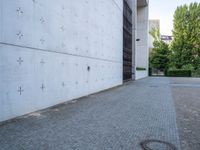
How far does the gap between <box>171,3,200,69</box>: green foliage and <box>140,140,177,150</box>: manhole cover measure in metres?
35.1

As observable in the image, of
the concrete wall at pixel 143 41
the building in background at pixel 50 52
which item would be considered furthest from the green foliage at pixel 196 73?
the building in background at pixel 50 52

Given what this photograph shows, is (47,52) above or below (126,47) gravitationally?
below

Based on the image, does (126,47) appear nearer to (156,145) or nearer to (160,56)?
(156,145)

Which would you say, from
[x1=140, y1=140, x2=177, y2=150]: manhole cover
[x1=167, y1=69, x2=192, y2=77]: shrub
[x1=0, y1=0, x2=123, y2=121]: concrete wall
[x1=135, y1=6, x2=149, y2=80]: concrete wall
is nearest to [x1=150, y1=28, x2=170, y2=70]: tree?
[x1=167, y1=69, x2=192, y2=77]: shrub

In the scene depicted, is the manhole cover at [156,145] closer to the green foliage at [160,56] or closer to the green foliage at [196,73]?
the green foliage at [196,73]

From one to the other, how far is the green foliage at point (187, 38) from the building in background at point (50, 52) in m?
27.9

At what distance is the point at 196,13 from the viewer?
121 ft

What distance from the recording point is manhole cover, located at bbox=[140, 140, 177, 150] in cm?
331

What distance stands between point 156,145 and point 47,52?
Result: 12.8 feet

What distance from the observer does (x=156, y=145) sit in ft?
11.2

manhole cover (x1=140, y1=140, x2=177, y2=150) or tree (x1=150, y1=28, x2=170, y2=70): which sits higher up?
tree (x1=150, y1=28, x2=170, y2=70)

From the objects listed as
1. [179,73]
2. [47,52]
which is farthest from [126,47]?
[179,73]

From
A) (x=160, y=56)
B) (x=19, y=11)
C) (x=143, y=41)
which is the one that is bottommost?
(x=19, y=11)

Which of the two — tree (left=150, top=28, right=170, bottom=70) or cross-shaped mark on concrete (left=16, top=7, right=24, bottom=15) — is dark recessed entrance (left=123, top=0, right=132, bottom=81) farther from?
tree (left=150, top=28, right=170, bottom=70)
